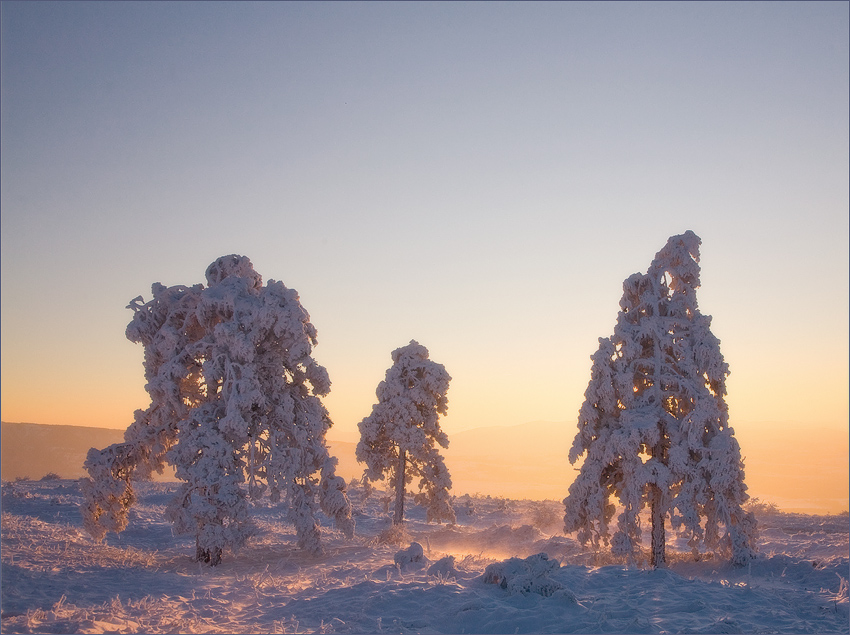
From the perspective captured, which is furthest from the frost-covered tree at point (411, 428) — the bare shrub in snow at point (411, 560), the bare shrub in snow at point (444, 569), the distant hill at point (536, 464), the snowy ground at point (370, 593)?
the distant hill at point (536, 464)

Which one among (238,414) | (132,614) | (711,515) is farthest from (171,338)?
(711,515)

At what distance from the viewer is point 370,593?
1110cm

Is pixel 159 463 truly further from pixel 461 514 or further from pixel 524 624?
pixel 461 514

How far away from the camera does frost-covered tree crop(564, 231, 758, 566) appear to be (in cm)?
1802

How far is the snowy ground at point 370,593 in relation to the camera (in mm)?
9344

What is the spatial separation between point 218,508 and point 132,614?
6375mm

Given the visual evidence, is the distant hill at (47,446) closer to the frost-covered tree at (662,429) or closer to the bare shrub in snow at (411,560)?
the bare shrub in snow at (411,560)

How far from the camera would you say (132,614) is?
9.29m

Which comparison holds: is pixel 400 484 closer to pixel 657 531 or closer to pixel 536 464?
pixel 657 531

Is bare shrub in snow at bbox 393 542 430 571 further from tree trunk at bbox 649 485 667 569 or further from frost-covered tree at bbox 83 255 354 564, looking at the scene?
tree trunk at bbox 649 485 667 569

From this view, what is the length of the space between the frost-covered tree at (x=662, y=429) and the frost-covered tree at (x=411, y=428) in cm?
749

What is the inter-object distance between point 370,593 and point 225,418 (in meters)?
6.98

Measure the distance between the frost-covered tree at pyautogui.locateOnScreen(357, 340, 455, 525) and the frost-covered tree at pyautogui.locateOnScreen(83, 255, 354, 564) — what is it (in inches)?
293

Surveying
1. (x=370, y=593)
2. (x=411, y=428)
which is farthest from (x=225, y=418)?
(x=411, y=428)
